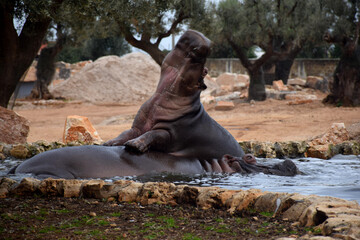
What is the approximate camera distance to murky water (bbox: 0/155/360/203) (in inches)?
193

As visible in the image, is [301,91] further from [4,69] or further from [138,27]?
[4,69]

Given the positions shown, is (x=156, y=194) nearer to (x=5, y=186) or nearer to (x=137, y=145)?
(x=137, y=145)

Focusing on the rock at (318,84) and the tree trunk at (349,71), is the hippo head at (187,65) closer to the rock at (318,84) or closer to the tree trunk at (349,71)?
the tree trunk at (349,71)

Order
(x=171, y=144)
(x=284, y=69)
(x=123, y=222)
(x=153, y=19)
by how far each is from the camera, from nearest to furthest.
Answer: (x=123, y=222) < (x=171, y=144) < (x=153, y=19) < (x=284, y=69)

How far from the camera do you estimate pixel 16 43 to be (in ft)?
38.4

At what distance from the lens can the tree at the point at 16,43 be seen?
10914 mm

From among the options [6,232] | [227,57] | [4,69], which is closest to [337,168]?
[6,232]

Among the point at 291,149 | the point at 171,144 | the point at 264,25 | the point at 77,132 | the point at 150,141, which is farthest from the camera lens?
the point at 264,25

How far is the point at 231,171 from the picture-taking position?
5949 millimetres

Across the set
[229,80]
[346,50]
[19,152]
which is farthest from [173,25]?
[229,80]

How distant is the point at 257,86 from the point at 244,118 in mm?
6679

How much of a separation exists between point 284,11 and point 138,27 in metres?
8.90

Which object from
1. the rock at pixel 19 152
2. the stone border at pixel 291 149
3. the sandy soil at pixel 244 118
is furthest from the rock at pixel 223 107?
the rock at pixel 19 152

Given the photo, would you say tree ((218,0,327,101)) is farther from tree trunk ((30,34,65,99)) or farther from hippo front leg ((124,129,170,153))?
hippo front leg ((124,129,170,153))
